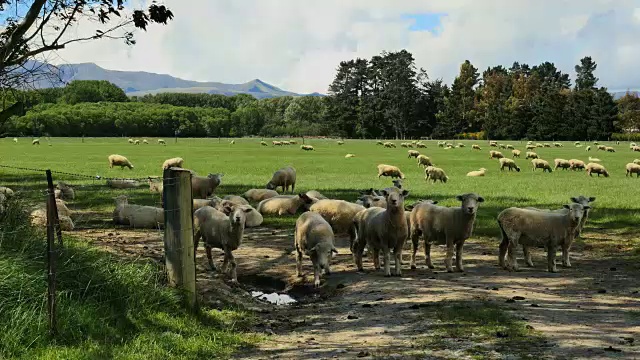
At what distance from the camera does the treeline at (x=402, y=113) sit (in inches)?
4382

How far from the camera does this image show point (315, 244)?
Result: 1222 centimetres

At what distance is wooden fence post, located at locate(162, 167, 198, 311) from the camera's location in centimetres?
886

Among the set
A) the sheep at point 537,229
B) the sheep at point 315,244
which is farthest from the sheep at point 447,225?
the sheep at point 315,244

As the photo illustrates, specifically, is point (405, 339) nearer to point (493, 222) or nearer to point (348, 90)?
point (493, 222)

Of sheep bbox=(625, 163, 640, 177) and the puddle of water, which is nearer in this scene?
the puddle of water

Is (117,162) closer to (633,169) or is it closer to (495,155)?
(495,155)

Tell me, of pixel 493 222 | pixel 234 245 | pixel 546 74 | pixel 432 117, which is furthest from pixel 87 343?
pixel 546 74

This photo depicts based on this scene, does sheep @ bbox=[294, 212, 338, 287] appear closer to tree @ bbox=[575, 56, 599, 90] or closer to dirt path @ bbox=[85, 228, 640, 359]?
dirt path @ bbox=[85, 228, 640, 359]

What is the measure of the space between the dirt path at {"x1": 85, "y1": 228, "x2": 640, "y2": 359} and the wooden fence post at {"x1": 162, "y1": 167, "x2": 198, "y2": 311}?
106 centimetres

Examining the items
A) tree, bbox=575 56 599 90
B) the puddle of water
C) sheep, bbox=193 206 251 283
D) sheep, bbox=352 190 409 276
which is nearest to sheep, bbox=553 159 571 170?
sheep, bbox=352 190 409 276

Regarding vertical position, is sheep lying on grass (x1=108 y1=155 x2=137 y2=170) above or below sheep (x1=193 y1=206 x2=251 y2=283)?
below

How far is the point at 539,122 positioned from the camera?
112 meters

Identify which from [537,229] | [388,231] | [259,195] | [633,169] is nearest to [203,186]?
[259,195]

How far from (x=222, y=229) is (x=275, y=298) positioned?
82.8 inches
